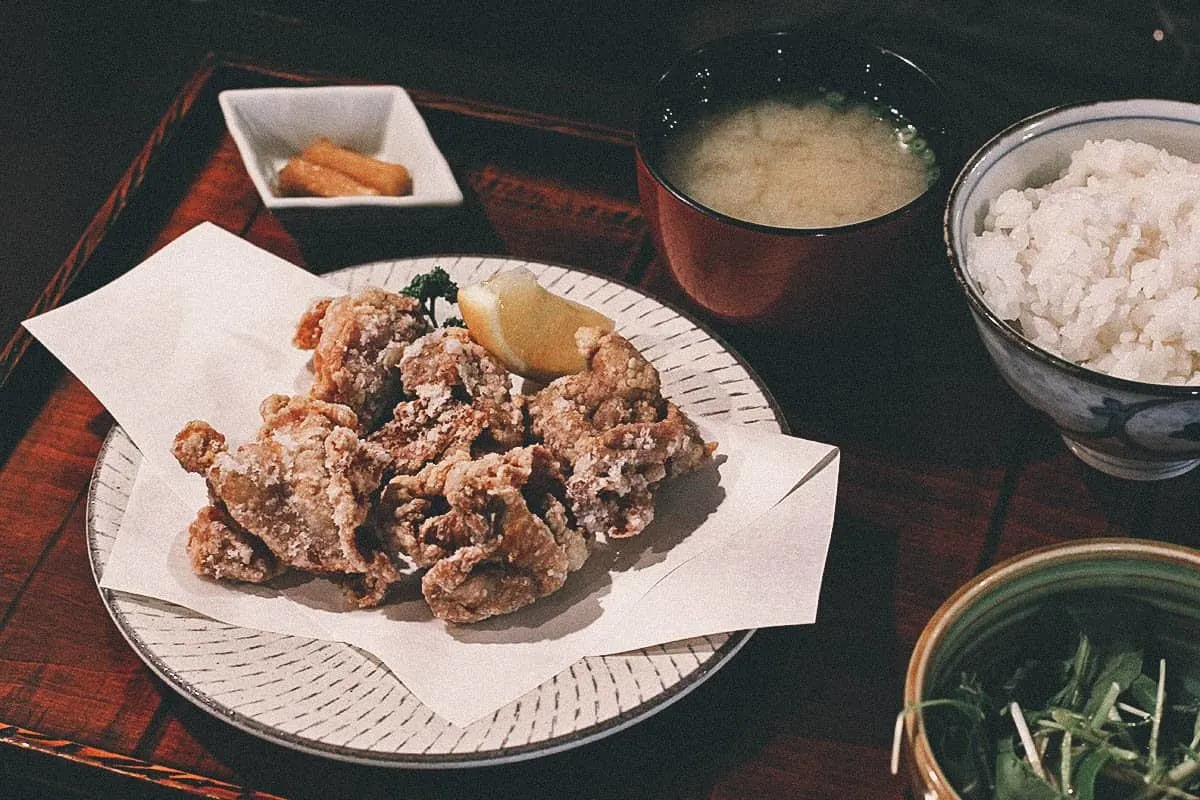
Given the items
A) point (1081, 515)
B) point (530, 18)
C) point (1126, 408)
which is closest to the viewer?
point (1126, 408)

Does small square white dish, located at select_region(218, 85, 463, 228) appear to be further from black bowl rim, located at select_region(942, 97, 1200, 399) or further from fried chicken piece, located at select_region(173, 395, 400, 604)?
black bowl rim, located at select_region(942, 97, 1200, 399)

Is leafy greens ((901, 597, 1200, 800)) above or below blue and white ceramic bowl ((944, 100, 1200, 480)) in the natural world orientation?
below

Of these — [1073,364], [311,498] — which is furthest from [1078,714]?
[311,498]

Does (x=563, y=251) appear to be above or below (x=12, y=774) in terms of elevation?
above

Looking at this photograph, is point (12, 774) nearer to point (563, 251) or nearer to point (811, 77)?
point (563, 251)

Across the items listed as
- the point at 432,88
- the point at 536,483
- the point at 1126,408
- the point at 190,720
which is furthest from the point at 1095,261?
the point at 432,88

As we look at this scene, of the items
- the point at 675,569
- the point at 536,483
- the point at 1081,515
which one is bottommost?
the point at 1081,515

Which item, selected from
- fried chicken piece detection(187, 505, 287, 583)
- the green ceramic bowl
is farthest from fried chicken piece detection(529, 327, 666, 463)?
the green ceramic bowl
